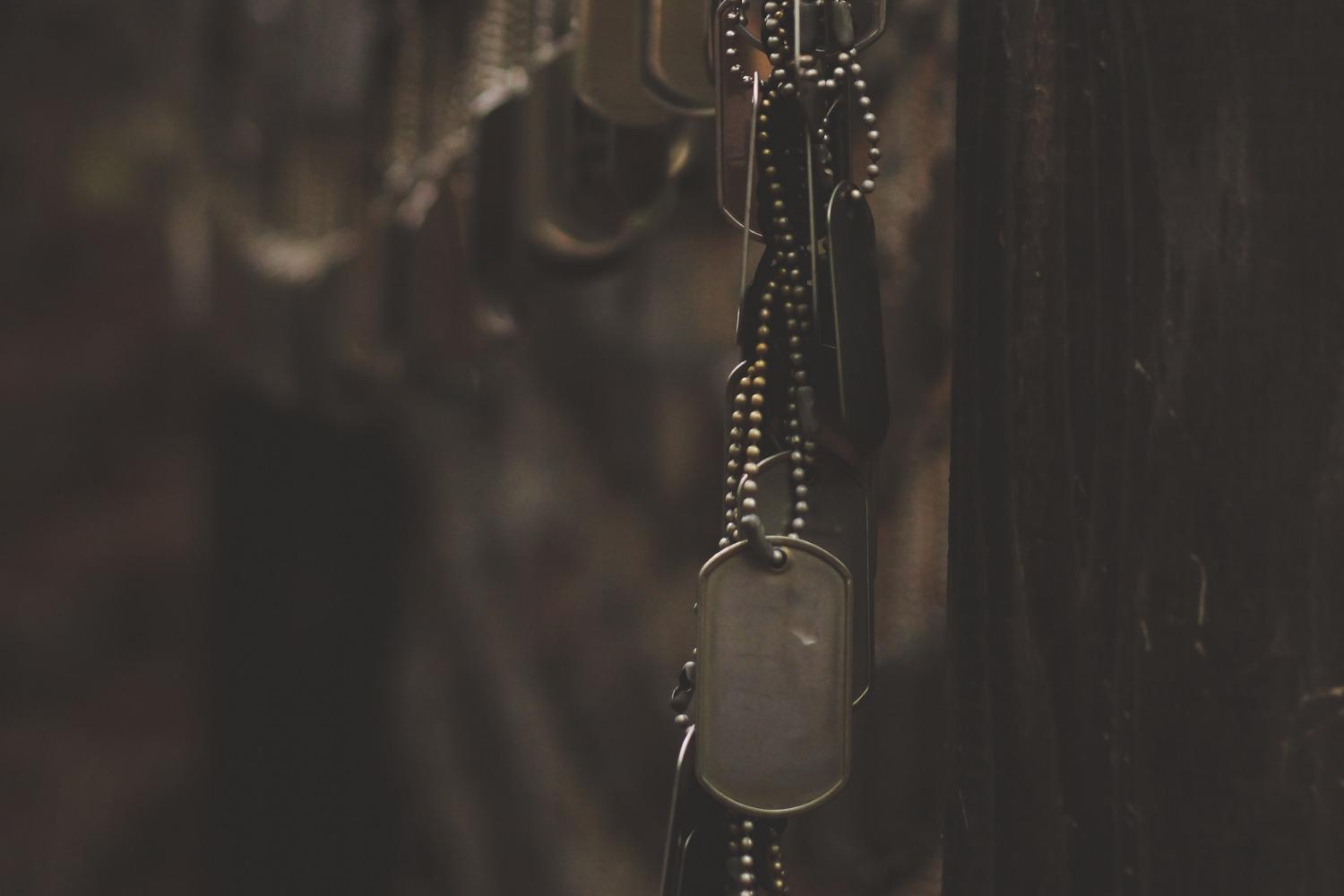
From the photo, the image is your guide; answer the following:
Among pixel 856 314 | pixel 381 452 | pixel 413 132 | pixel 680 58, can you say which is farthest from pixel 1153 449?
pixel 381 452

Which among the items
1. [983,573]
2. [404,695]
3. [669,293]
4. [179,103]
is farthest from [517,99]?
[179,103]

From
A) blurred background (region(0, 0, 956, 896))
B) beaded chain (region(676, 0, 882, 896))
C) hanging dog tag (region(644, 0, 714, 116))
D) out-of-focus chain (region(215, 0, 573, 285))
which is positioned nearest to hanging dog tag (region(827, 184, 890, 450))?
beaded chain (region(676, 0, 882, 896))

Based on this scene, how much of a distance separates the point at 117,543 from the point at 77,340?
0.27 meters

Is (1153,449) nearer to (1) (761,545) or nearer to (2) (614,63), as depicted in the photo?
(1) (761,545)

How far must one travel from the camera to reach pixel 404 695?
140cm

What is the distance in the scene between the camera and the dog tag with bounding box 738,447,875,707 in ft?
1.12

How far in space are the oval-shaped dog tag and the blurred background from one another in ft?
1.01

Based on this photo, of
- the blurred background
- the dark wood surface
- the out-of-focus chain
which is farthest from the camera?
the out-of-focus chain

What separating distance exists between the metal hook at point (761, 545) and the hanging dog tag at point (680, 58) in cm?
18

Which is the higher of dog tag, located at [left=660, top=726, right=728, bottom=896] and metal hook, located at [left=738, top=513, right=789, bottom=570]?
metal hook, located at [left=738, top=513, right=789, bottom=570]

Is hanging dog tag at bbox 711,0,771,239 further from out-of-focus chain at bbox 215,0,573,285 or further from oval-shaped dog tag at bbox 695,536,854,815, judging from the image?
out-of-focus chain at bbox 215,0,573,285

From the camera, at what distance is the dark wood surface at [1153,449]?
29cm

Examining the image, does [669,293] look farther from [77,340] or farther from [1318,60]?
[77,340]

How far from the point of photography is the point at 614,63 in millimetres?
508
